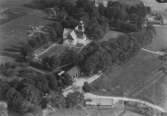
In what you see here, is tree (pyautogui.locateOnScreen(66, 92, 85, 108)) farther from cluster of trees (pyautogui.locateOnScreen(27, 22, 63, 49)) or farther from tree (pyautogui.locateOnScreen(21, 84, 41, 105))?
cluster of trees (pyautogui.locateOnScreen(27, 22, 63, 49))

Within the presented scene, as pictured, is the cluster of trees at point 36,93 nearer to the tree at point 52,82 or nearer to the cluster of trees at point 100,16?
the tree at point 52,82

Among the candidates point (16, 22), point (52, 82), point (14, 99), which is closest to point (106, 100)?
point (52, 82)

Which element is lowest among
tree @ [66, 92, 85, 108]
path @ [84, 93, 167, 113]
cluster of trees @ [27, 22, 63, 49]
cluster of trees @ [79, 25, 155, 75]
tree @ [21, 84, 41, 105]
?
path @ [84, 93, 167, 113]

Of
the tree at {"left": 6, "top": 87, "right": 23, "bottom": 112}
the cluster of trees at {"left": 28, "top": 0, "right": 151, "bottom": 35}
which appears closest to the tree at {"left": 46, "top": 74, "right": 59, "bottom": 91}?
the tree at {"left": 6, "top": 87, "right": 23, "bottom": 112}

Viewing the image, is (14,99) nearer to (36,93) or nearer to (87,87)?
(36,93)

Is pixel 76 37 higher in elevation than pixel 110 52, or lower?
higher
